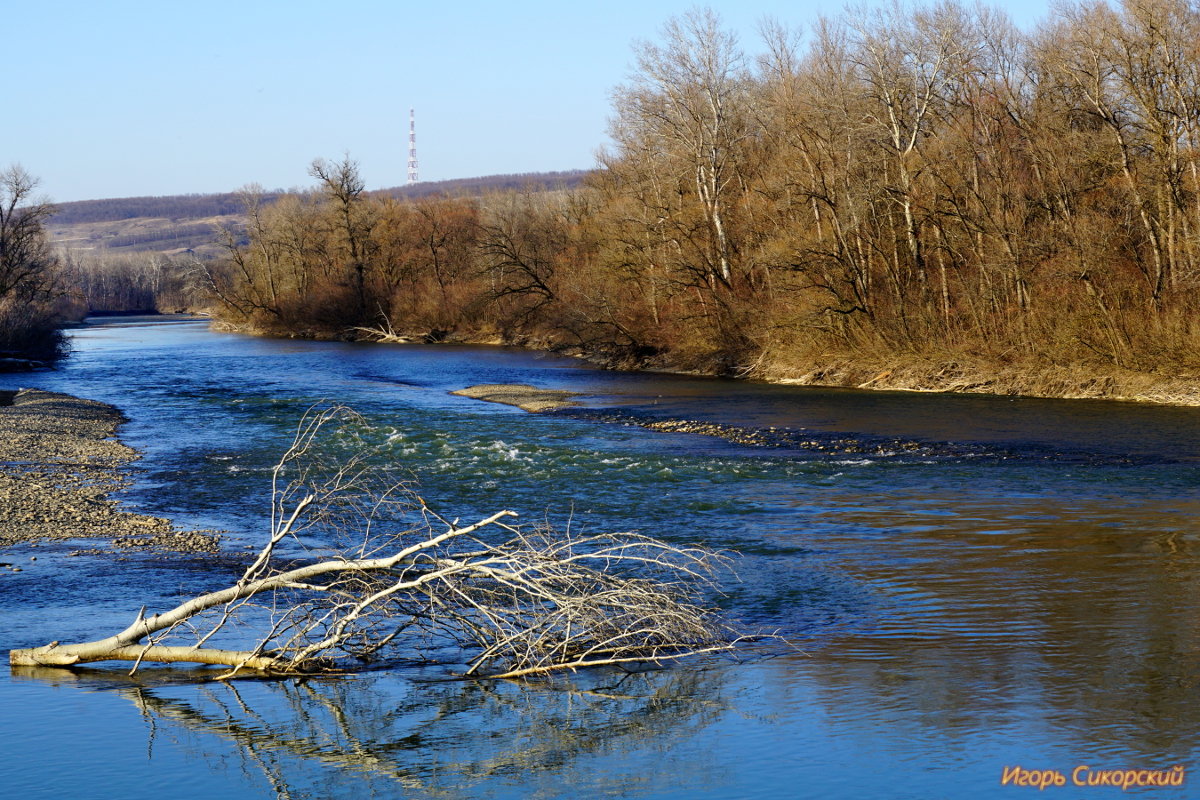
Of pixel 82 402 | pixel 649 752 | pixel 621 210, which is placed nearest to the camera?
pixel 649 752

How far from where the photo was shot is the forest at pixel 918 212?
32688mm

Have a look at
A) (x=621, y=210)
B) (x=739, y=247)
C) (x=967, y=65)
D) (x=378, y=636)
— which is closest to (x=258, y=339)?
(x=621, y=210)

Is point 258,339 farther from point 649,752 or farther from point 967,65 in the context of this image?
point 649,752

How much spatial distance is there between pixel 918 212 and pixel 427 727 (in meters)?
34.0

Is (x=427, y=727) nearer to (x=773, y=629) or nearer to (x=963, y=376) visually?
(x=773, y=629)

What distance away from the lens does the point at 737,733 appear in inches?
366

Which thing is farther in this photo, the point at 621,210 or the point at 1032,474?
the point at 621,210

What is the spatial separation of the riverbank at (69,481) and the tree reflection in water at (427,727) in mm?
6355

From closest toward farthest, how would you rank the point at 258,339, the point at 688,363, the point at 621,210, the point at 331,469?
the point at 331,469 < the point at 688,363 < the point at 621,210 < the point at 258,339

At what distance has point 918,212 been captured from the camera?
39.8m

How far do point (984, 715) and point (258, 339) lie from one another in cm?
7554

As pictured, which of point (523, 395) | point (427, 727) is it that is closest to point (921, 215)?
point (523, 395)

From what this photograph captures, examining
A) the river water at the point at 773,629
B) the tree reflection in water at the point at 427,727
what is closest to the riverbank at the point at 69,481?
the river water at the point at 773,629

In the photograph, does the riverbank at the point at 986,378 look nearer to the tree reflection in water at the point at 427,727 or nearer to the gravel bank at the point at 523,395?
the gravel bank at the point at 523,395
